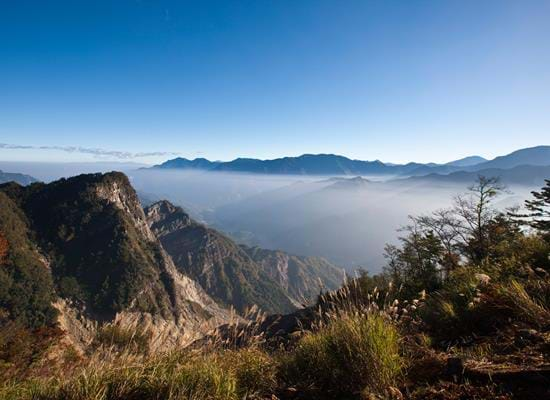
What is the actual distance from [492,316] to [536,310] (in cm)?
78

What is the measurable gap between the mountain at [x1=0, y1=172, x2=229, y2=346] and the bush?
10185cm

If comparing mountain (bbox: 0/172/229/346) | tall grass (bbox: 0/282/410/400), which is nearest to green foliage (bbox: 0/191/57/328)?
mountain (bbox: 0/172/229/346)

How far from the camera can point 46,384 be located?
3.49 meters

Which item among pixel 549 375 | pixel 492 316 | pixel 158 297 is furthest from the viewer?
pixel 158 297

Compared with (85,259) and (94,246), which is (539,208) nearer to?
(85,259)

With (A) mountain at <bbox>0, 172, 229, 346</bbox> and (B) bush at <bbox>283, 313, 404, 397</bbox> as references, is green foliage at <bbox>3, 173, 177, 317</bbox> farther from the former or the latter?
(B) bush at <bbox>283, 313, 404, 397</bbox>

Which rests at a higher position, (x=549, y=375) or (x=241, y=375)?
(x=549, y=375)

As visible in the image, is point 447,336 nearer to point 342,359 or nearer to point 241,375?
point 342,359

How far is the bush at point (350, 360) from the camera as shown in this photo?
3203 millimetres

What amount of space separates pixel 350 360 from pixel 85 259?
165m

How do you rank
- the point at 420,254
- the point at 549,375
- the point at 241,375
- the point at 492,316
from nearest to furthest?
the point at 549,375 < the point at 241,375 < the point at 492,316 < the point at 420,254

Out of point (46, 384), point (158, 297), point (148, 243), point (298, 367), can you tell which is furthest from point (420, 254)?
point (148, 243)

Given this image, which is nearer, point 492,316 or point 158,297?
point 492,316

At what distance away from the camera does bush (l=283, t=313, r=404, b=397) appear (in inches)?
126
